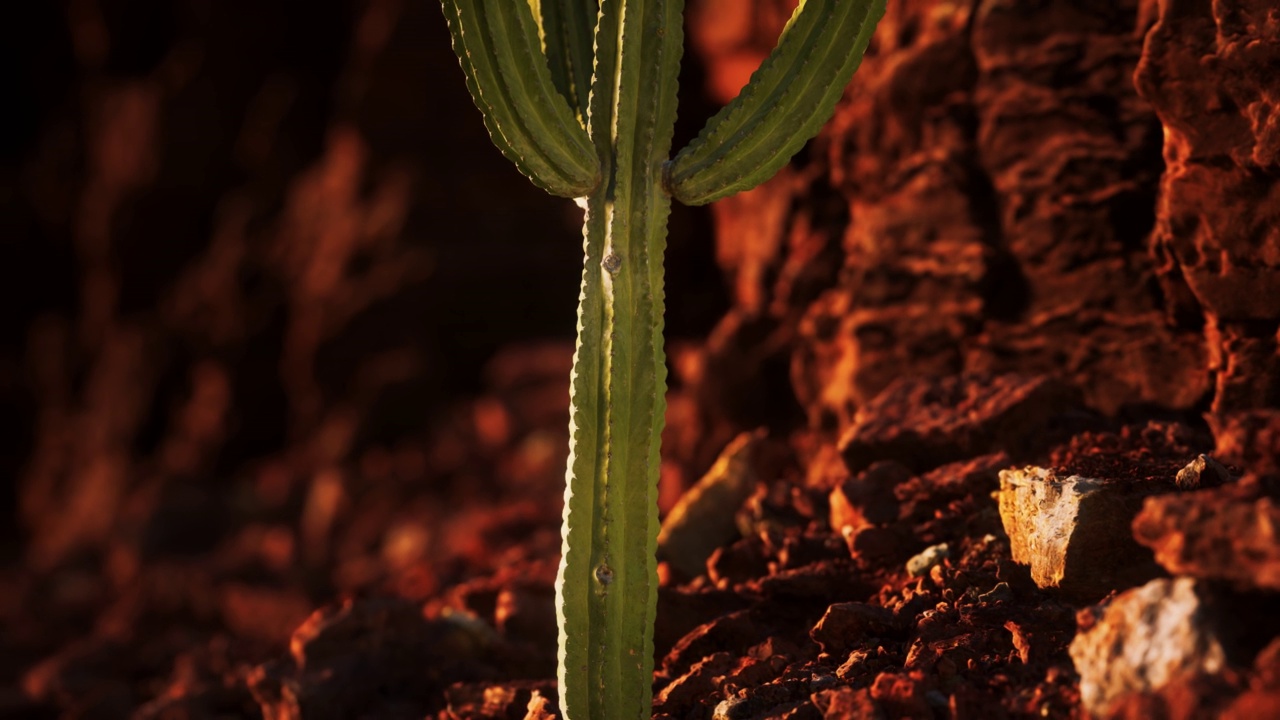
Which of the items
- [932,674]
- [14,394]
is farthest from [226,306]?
[932,674]

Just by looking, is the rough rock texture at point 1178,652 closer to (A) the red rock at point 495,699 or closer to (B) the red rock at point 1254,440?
(B) the red rock at point 1254,440

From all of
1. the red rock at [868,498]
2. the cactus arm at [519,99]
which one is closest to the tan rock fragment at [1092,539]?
the red rock at [868,498]

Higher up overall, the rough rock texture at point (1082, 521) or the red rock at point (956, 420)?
the red rock at point (956, 420)

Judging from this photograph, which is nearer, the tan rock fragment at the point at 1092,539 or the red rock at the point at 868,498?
the tan rock fragment at the point at 1092,539

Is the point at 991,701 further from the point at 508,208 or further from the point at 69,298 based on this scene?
the point at 69,298

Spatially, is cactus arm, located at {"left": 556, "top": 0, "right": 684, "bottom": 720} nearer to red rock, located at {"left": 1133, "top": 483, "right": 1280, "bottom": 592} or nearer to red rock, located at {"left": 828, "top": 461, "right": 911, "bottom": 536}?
red rock, located at {"left": 828, "top": 461, "right": 911, "bottom": 536}

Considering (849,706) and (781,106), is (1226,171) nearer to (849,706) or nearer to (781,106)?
(781,106)
